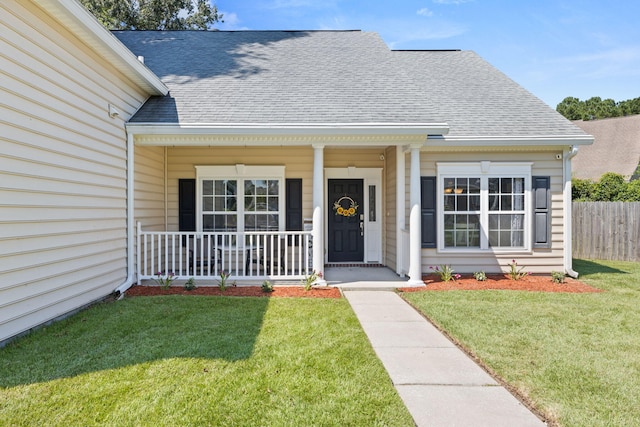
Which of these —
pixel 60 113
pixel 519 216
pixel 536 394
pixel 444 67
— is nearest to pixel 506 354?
pixel 536 394

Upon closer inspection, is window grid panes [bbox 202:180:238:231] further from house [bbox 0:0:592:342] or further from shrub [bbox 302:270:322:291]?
shrub [bbox 302:270:322:291]

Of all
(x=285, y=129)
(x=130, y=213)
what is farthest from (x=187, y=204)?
(x=285, y=129)

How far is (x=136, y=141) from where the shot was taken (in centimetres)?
606

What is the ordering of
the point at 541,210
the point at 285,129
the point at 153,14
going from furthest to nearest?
1. the point at 153,14
2. the point at 541,210
3. the point at 285,129

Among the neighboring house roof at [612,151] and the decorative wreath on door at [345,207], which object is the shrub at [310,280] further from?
the neighboring house roof at [612,151]

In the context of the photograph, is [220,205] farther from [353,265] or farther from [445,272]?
[445,272]

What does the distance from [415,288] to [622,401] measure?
3696mm

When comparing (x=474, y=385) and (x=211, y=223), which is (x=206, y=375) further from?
(x=211, y=223)

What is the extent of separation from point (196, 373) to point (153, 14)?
1983 centimetres

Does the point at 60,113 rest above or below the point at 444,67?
below

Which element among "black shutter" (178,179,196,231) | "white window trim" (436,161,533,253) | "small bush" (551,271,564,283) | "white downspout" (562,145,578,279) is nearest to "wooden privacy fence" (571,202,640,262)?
"white downspout" (562,145,578,279)

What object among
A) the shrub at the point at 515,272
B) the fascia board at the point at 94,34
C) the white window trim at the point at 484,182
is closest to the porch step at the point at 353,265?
the white window trim at the point at 484,182

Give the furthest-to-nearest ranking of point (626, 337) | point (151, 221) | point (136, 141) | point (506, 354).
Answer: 1. point (151, 221)
2. point (136, 141)
3. point (626, 337)
4. point (506, 354)

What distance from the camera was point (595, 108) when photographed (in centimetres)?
3722
